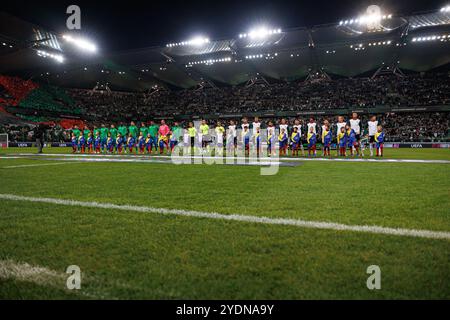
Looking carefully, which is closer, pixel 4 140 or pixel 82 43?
pixel 4 140

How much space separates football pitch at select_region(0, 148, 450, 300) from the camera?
1.76 m

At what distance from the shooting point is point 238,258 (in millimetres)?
2170

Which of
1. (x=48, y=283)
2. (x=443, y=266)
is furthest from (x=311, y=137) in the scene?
(x=48, y=283)

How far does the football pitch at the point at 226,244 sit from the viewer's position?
5.77 feet

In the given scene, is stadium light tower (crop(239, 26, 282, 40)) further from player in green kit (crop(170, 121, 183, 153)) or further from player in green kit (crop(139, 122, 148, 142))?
player in green kit (crop(139, 122, 148, 142))

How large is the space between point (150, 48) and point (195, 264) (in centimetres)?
4489

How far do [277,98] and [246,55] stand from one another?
25.3 ft

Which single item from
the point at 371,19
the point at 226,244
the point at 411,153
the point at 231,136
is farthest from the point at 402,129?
the point at 226,244

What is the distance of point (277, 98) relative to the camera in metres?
44.3

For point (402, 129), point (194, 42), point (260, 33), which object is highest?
point (194, 42)

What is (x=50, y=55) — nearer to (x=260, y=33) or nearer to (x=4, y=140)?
(x=4, y=140)

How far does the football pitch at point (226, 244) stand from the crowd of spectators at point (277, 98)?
37.7 m

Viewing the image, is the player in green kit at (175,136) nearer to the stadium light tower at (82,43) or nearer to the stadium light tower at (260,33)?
the stadium light tower at (260,33)
